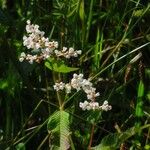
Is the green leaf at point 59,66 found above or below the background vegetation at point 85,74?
above

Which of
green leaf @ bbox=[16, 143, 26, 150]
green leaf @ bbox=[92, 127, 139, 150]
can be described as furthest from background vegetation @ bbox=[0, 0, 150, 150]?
green leaf @ bbox=[92, 127, 139, 150]

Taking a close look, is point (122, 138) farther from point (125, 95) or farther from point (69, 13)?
point (69, 13)

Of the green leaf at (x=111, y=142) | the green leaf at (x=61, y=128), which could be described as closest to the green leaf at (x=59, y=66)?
the green leaf at (x=61, y=128)

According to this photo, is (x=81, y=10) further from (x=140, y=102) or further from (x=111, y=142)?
(x=111, y=142)

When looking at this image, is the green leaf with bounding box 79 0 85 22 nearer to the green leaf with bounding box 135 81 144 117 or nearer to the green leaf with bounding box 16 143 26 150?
the green leaf with bounding box 135 81 144 117

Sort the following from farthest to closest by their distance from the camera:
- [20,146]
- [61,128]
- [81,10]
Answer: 1. [81,10]
2. [20,146]
3. [61,128]

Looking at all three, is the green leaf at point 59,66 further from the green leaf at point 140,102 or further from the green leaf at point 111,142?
the green leaf at point 140,102

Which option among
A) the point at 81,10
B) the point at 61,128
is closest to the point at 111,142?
the point at 61,128

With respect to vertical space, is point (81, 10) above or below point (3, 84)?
above
